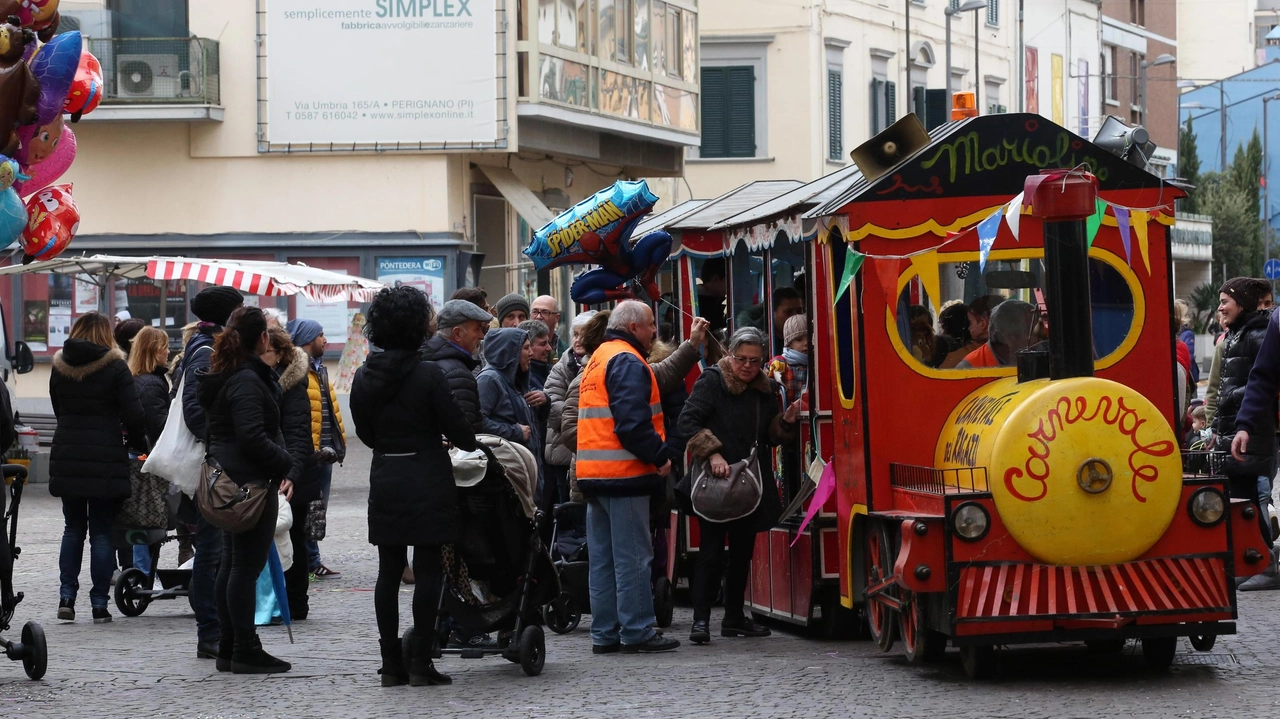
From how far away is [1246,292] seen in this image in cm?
1208

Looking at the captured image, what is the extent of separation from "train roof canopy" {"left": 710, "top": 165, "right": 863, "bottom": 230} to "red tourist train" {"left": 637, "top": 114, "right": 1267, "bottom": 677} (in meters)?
0.03

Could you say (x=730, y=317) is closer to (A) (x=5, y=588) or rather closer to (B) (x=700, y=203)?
(B) (x=700, y=203)

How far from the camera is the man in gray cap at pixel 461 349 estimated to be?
959 cm

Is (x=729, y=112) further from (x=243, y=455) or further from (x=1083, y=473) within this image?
(x=1083, y=473)

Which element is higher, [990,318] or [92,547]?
[990,318]

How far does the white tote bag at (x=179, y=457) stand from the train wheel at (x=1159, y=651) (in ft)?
15.2

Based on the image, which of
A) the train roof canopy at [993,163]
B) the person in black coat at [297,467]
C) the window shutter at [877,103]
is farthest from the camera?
the window shutter at [877,103]

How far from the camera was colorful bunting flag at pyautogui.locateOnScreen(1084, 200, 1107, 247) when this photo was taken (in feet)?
29.3

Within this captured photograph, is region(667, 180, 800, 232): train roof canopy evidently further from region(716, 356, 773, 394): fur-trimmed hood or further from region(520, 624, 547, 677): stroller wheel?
region(520, 624, 547, 677): stroller wheel

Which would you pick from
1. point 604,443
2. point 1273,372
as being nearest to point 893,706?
point 604,443

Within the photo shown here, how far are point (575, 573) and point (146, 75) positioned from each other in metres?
18.9

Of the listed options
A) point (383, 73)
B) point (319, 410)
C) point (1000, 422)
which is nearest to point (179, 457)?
point (319, 410)

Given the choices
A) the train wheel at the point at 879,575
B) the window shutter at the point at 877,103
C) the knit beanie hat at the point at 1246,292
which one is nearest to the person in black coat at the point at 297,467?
the train wheel at the point at 879,575

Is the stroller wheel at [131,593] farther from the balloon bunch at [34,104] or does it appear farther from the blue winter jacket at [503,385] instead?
the blue winter jacket at [503,385]
